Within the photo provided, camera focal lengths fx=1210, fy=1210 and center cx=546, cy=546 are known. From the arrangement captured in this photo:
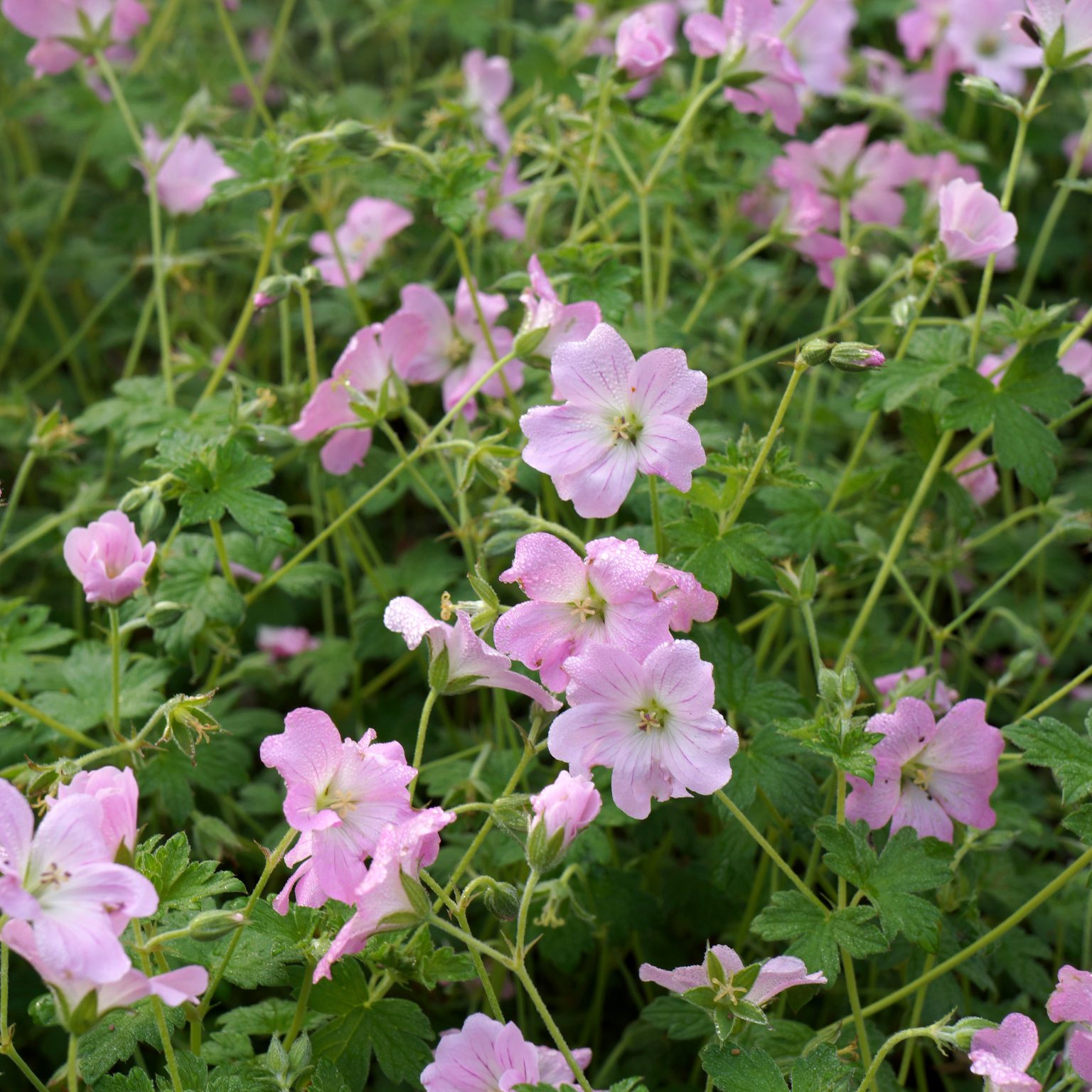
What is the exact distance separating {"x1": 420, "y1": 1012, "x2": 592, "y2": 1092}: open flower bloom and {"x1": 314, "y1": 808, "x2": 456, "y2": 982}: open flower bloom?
0.12m

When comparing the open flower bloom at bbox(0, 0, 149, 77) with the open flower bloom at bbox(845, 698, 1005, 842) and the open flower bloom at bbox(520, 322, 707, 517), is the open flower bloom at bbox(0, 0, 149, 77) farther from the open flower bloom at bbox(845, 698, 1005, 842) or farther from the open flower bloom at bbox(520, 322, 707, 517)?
the open flower bloom at bbox(845, 698, 1005, 842)

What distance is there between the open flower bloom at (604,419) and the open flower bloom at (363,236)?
80 cm

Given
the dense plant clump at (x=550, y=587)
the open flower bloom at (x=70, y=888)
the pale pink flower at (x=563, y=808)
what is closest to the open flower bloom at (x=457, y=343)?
the dense plant clump at (x=550, y=587)

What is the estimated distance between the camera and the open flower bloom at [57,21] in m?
1.95

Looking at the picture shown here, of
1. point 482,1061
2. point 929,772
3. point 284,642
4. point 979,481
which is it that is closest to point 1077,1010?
point 929,772

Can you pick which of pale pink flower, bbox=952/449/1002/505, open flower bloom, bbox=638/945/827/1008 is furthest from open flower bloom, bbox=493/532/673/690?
pale pink flower, bbox=952/449/1002/505

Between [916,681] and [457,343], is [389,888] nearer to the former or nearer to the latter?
[916,681]

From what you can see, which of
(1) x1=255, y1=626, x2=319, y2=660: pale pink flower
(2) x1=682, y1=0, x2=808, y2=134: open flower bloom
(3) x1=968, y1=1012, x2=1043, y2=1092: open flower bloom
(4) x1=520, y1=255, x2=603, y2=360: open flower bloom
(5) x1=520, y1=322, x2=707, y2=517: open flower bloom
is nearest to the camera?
(3) x1=968, y1=1012, x2=1043, y2=1092: open flower bloom

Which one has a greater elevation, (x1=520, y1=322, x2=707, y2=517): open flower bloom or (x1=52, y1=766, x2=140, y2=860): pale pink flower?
(x1=520, y1=322, x2=707, y2=517): open flower bloom

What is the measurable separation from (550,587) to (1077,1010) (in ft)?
2.11

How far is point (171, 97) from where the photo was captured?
2.36 metres

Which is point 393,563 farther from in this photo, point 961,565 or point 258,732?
point 961,565

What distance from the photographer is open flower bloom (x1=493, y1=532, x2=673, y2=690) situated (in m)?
1.19

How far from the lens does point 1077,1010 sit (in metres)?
1.15
